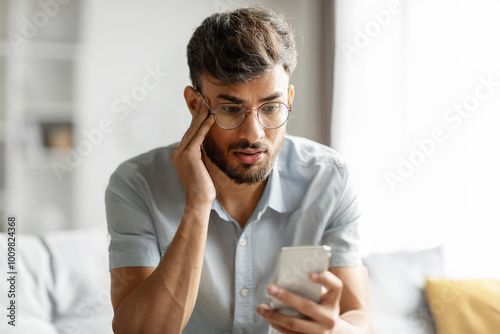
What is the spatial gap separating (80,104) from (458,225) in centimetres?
181

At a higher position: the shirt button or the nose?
the nose

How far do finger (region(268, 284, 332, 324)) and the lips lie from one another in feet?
1.21

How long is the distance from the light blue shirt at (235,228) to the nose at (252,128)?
15 cm

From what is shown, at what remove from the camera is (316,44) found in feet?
8.24

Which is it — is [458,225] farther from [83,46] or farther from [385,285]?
[83,46]

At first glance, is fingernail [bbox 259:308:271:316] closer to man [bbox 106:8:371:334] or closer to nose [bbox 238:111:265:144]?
man [bbox 106:8:371:334]

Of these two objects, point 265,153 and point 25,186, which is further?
point 25,186

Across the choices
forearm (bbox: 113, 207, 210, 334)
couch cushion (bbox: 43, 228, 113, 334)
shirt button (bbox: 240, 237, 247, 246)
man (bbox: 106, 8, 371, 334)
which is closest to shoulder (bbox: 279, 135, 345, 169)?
man (bbox: 106, 8, 371, 334)

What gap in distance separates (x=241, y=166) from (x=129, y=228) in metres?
0.27

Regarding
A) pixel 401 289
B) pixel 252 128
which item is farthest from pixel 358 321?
pixel 401 289

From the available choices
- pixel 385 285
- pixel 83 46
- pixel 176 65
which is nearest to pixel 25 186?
pixel 83 46

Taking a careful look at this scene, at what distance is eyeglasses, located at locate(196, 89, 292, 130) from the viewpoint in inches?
41.8

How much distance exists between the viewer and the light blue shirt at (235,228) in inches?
43.0

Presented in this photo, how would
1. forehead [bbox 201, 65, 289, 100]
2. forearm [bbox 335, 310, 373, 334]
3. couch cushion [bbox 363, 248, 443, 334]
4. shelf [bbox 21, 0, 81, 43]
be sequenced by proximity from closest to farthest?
forearm [bbox 335, 310, 373, 334]
forehead [bbox 201, 65, 289, 100]
couch cushion [bbox 363, 248, 443, 334]
shelf [bbox 21, 0, 81, 43]
